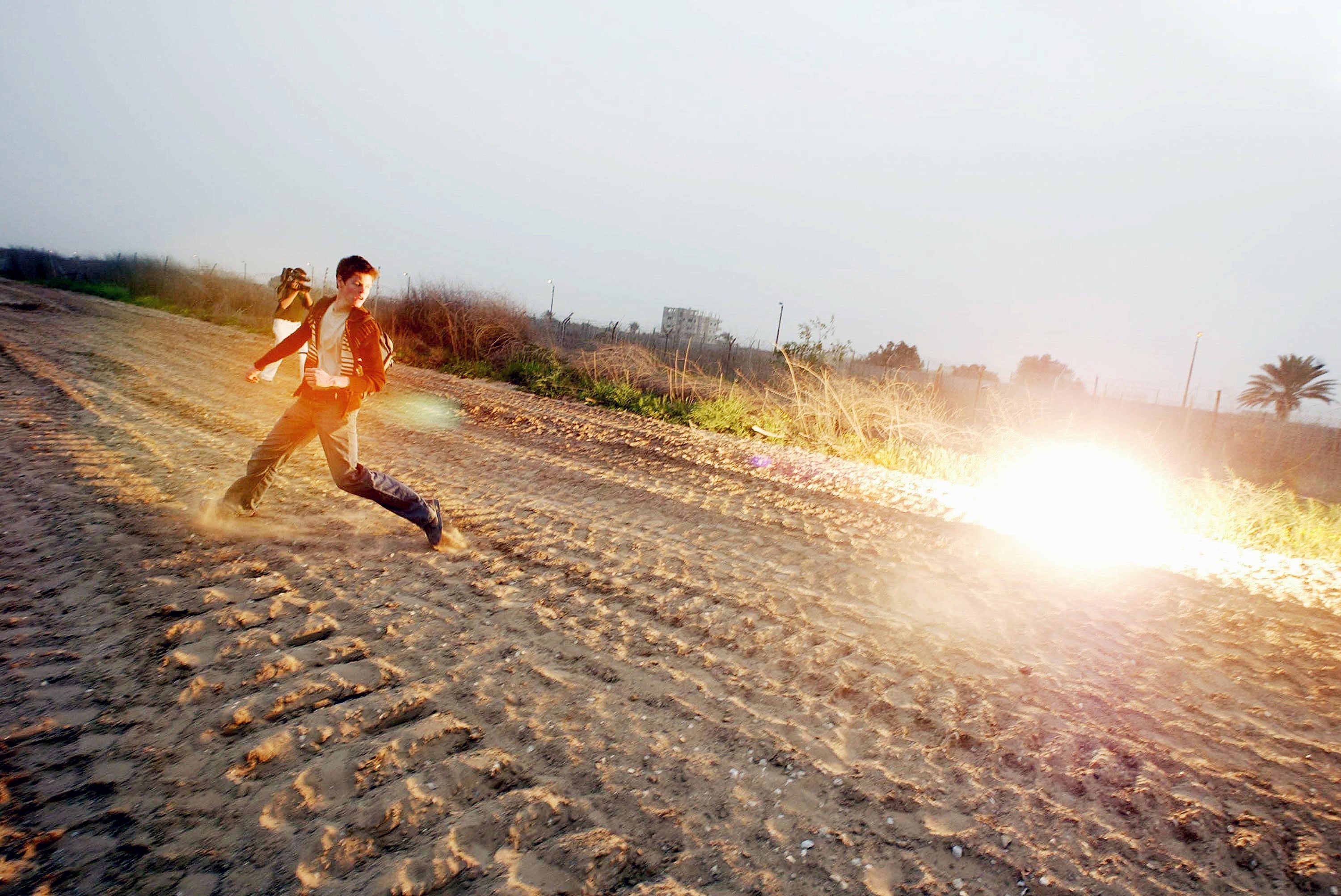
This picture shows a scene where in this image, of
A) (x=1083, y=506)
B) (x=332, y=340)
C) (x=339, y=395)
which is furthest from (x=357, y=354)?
(x=1083, y=506)

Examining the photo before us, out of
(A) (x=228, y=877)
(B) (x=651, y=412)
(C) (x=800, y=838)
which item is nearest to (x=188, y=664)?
(A) (x=228, y=877)

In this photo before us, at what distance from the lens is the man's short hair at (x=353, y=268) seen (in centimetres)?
397

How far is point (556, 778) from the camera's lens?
249 centimetres

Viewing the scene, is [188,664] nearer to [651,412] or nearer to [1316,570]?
[1316,570]

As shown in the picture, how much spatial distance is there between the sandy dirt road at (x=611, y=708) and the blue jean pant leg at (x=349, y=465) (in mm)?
418

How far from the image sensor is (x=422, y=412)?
10156 millimetres

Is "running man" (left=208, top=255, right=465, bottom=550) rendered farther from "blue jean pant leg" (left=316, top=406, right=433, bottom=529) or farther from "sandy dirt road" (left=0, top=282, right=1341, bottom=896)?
"sandy dirt road" (left=0, top=282, right=1341, bottom=896)

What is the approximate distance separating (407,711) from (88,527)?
3.04m

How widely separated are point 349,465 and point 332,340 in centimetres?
75

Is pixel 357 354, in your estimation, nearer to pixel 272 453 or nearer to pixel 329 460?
pixel 329 460

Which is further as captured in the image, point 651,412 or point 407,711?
point 651,412

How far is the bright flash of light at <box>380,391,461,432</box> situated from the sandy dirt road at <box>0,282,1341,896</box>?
3333 millimetres

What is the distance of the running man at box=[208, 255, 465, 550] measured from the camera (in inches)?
156

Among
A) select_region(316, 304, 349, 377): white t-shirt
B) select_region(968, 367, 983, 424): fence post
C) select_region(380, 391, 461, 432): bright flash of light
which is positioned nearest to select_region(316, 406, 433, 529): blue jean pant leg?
select_region(316, 304, 349, 377): white t-shirt
